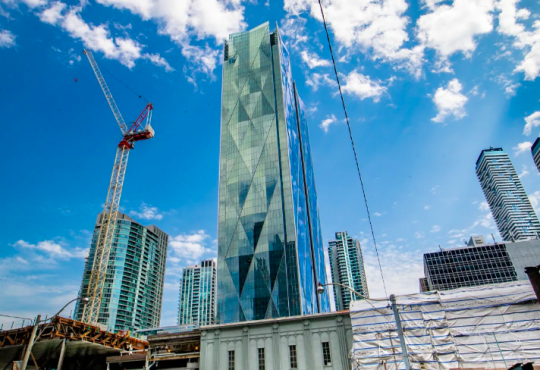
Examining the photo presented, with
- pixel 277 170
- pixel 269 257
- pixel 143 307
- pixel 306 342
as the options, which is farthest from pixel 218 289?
pixel 143 307

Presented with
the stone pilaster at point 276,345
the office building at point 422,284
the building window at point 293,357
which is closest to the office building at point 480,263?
the office building at point 422,284

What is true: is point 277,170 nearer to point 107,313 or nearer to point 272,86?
point 272,86

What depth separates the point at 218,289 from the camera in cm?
8619

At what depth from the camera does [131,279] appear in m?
164

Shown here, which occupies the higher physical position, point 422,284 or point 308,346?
point 422,284

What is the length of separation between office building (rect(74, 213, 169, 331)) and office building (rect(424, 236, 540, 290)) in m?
129

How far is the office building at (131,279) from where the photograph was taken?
154 metres

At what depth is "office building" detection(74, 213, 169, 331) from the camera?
154075 millimetres

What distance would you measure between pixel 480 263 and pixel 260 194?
96.6 meters

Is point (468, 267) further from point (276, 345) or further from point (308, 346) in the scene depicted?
point (276, 345)

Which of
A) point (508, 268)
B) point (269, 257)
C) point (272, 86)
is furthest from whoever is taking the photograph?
A: point (508, 268)

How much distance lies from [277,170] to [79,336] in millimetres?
65995

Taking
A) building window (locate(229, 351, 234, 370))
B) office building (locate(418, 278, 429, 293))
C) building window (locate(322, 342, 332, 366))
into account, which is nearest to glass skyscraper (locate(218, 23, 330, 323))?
building window (locate(229, 351, 234, 370))

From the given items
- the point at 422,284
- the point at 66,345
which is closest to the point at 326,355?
the point at 66,345
